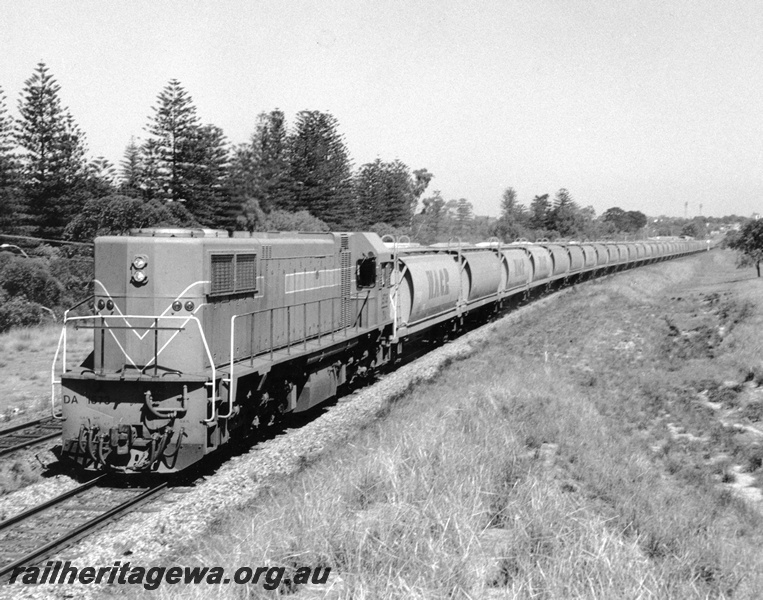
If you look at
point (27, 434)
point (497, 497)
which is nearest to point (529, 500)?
point (497, 497)

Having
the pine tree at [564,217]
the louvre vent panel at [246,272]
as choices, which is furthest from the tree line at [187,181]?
the pine tree at [564,217]

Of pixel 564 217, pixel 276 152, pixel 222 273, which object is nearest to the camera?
pixel 222 273

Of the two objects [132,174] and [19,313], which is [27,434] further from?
[132,174]

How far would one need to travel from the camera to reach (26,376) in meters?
18.6

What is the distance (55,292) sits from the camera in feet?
97.9

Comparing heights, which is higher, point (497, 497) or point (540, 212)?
point (540, 212)

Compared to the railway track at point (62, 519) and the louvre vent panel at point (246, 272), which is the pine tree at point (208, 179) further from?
the railway track at point (62, 519)

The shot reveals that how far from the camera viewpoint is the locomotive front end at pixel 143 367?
9.65m

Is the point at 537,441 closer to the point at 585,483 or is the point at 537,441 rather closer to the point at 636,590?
the point at 585,483

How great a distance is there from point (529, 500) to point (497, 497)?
1.37 feet

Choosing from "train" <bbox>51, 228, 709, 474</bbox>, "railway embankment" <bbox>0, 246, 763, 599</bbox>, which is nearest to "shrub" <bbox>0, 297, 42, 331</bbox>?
"train" <bbox>51, 228, 709, 474</bbox>

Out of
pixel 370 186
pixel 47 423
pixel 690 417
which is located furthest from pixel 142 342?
pixel 370 186

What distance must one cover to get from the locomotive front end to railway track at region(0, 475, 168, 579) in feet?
1.07

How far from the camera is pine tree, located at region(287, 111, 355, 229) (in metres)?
50.0
